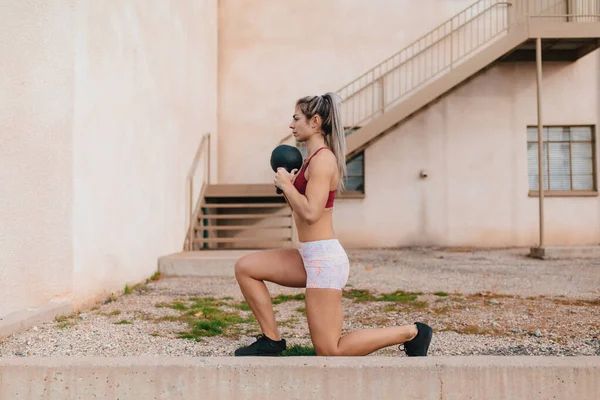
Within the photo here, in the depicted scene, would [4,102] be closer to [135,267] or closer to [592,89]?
[135,267]

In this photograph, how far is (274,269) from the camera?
3230 millimetres

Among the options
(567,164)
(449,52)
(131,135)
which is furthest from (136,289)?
(567,164)

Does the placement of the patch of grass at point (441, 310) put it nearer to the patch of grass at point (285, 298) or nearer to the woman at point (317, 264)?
the patch of grass at point (285, 298)

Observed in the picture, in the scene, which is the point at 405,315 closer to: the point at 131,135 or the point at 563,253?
the point at 131,135

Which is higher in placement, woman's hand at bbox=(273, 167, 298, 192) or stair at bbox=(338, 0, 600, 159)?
stair at bbox=(338, 0, 600, 159)

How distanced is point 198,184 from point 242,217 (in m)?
1.42

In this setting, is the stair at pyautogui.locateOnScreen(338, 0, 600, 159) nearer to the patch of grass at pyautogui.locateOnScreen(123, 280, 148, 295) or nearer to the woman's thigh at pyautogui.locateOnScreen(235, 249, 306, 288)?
the patch of grass at pyautogui.locateOnScreen(123, 280, 148, 295)

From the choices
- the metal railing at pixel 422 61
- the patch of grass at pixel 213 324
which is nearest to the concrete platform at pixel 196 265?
the patch of grass at pixel 213 324

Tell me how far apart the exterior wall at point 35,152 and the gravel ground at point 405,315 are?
0.49 metres

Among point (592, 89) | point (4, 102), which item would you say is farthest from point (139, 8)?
point (592, 89)

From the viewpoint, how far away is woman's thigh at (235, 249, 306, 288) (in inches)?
127

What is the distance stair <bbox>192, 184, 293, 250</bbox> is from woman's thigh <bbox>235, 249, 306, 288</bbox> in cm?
585

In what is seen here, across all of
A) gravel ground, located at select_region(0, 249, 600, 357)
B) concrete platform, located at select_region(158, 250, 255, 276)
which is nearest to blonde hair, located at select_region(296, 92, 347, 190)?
gravel ground, located at select_region(0, 249, 600, 357)

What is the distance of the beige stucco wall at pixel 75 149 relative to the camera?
4840mm
